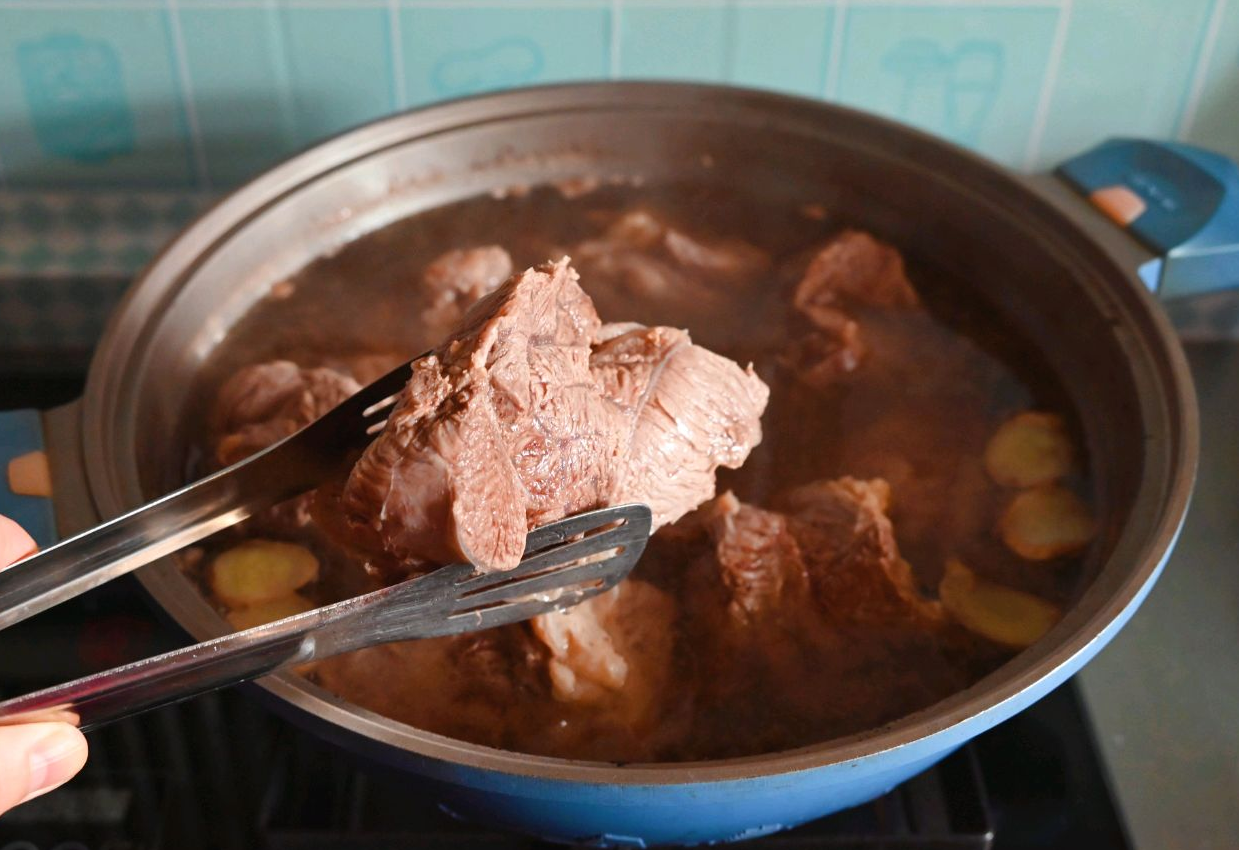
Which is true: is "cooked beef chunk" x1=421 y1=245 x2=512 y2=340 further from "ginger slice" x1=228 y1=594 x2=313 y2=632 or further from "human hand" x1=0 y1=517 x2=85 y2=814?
"human hand" x1=0 y1=517 x2=85 y2=814

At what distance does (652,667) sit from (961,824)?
432 mm

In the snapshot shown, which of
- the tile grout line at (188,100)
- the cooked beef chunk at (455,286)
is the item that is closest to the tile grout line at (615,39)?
the cooked beef chunk at (455,286)

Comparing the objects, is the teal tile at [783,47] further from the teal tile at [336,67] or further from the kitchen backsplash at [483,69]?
the teal tile at [336,67]

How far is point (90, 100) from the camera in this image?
6.26 ft

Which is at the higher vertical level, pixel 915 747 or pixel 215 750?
pixel 915 747

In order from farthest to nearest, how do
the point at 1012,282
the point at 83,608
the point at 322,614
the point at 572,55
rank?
the point at 572,55 < the point at 1012,282 < the point at 83,608 < the point at 322,614

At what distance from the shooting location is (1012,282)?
1602 mm

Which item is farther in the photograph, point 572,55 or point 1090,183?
point 572,55

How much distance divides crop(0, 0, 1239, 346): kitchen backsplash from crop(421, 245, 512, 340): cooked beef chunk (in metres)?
0.50

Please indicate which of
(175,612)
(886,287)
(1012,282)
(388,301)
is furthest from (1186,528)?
(175,612)

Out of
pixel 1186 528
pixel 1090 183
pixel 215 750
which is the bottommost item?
pixel 215 750

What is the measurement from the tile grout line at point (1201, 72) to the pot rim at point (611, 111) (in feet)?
1.99

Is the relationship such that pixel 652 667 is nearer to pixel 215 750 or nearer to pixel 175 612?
pixel 175 612

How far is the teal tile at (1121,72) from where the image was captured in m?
1.85
